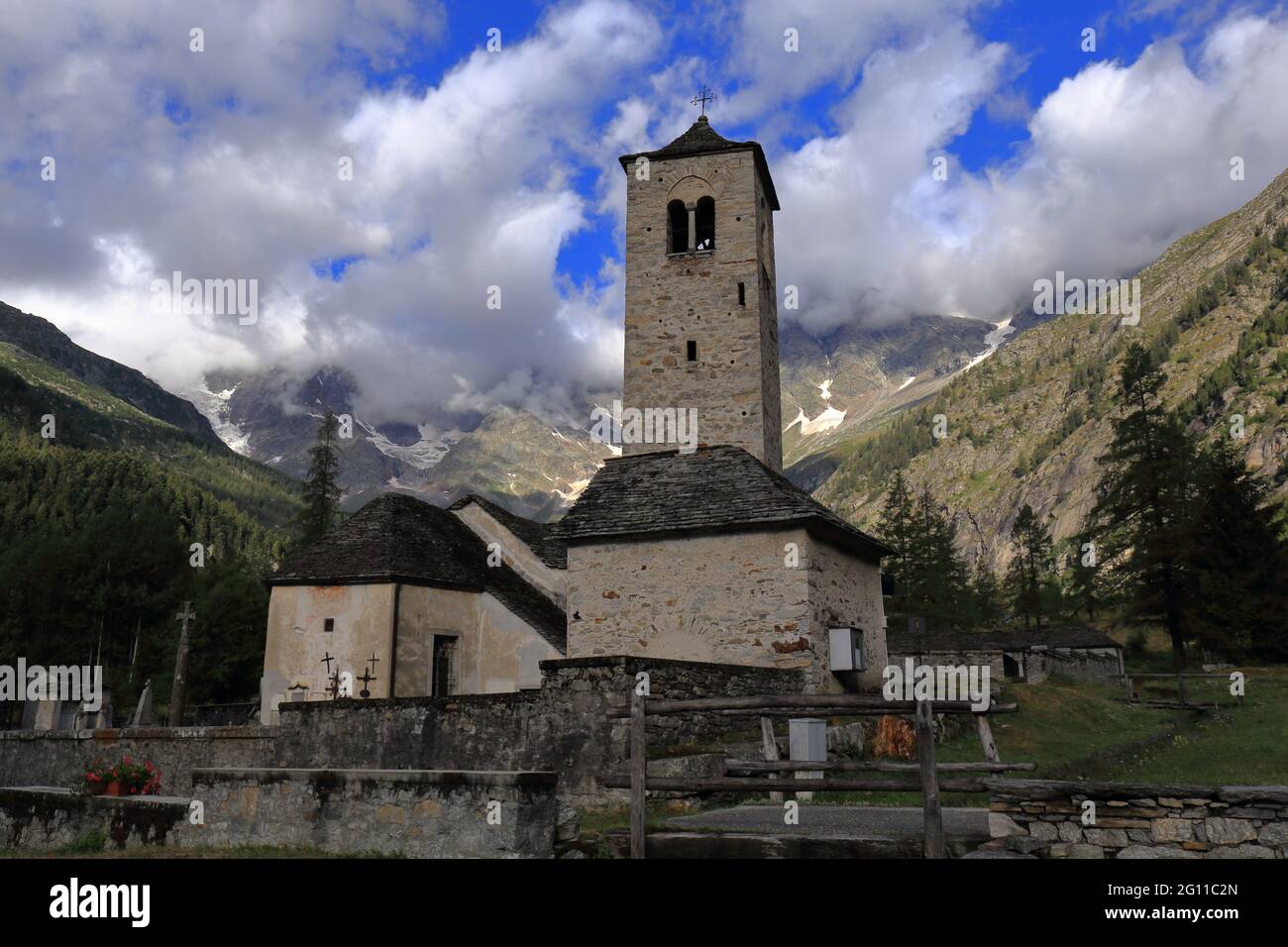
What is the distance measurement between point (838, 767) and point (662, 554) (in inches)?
486

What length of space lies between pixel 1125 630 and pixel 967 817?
236ft

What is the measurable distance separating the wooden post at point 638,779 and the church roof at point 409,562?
16452 mm

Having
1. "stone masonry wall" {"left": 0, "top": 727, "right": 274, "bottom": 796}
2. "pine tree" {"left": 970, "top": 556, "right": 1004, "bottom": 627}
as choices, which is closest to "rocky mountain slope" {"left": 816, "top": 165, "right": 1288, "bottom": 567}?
"pine tree" {"left": 970, "top": 556, "right": 1004, "bottom": 627}

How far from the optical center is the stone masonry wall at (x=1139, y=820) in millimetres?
7211

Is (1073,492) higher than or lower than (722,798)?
higher

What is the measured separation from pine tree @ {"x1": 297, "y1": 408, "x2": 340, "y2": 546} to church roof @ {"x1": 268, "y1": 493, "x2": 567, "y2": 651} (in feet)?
88.5

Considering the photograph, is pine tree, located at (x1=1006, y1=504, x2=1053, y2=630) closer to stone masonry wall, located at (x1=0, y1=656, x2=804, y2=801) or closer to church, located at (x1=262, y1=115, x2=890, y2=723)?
church, located at (x1=262, y1=115, x2=890, y2=723)

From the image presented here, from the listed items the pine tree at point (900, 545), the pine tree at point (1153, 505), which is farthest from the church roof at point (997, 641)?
the pine tree at point (900, 545)

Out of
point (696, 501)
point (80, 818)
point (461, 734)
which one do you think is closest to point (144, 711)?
point (80, 818)

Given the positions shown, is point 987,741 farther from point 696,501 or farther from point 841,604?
point 696,501

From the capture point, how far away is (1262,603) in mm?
43594

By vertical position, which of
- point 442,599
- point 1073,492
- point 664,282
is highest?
point 1073,492
